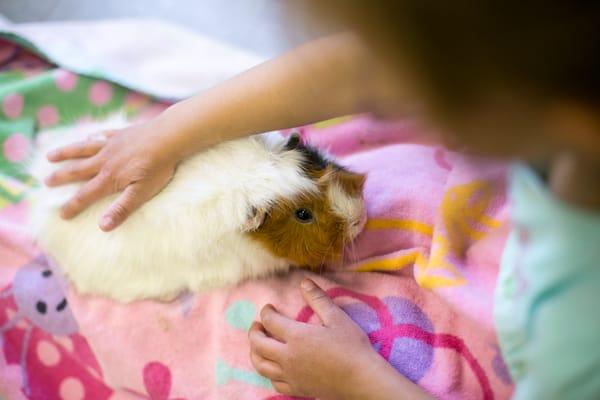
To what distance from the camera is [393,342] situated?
0.92 m

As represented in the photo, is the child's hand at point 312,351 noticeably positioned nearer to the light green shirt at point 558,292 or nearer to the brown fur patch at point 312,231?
the brown fur patch at point 312,231

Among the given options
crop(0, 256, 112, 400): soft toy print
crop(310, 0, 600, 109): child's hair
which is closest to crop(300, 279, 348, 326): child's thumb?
crop(0, 256, 112, 400): soft toy print

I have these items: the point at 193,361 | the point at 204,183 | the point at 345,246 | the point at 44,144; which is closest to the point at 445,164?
the point at 345,246

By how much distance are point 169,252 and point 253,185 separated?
0.72 feet

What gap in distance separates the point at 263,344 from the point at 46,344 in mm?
502

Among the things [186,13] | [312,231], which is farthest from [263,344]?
[186,13]

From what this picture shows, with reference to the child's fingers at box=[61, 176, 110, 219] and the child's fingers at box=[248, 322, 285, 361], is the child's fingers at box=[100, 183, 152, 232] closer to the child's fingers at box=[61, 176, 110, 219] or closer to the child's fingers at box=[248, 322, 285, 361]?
the child's fingers at box=[61, 176, 110, 219]

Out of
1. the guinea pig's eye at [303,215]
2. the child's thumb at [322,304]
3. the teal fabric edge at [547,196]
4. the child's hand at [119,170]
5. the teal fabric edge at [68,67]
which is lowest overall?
the child's thumb at [322,304]

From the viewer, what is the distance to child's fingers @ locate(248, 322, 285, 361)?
91 centimetres

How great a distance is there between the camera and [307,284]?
3.25ft

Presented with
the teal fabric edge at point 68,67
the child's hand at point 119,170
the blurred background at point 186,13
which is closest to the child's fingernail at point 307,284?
the child's hand at point 119,170

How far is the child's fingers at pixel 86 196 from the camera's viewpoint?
1.03 metres

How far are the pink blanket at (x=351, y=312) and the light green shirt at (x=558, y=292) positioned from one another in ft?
0.64

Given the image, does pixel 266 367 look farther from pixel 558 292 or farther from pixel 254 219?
pixel 558 292
